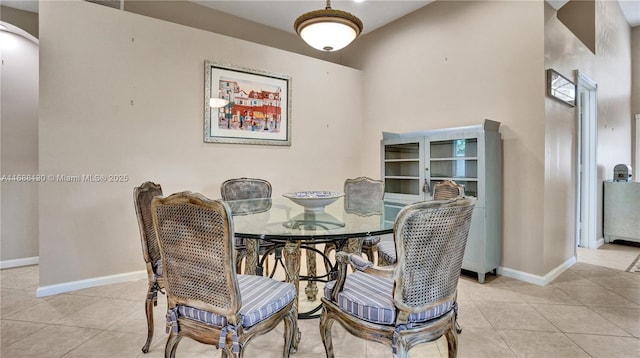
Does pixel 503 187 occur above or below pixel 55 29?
below

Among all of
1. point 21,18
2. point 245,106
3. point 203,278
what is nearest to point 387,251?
point 203,278

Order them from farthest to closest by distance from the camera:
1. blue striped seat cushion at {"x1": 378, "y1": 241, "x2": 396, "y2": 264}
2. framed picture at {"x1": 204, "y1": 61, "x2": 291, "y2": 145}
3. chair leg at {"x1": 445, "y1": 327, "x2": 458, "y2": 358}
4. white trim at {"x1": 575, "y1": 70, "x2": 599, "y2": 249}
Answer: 1. white trim at {"x1": 575, "y1": 70, "x2": 599, "y2": 249}
2. framed picture at {"x1": 204, "y1": 61, "x2": 291, "y2": 145}
3. blue striped seat cushion at {"x1": 378, "y1": 241, "x2": 396, "y2": 264}
4. chair leg at {"x1": 445, "y1": 327, "x2": 458, "y2": 358}

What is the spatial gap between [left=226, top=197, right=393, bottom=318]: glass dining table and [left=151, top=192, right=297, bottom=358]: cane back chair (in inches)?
13.8

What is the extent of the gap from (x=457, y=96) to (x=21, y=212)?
508 cm

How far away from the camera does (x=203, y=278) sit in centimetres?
125

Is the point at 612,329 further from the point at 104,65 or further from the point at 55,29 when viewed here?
the point at 55,29

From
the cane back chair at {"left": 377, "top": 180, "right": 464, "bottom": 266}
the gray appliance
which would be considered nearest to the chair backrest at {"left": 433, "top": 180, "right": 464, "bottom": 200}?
the cane back chair at {"left": 377, "top": 180, "right": 464, "bottom": 266}

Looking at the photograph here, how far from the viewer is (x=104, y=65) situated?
2.87m

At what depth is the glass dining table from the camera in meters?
1.61

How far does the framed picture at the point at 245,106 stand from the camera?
3.43 meters

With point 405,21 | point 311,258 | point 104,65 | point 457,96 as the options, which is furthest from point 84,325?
point 405,21

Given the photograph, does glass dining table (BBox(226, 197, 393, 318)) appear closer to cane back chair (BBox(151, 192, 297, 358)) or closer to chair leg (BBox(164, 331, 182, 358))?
cane back chair (BBox(151, 192, 297, 358))

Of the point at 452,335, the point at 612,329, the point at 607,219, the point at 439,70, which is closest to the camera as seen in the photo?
the point at 452,335

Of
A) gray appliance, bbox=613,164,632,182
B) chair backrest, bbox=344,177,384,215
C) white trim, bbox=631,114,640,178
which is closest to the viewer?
chair backrest, bbox=344,177,384,215
